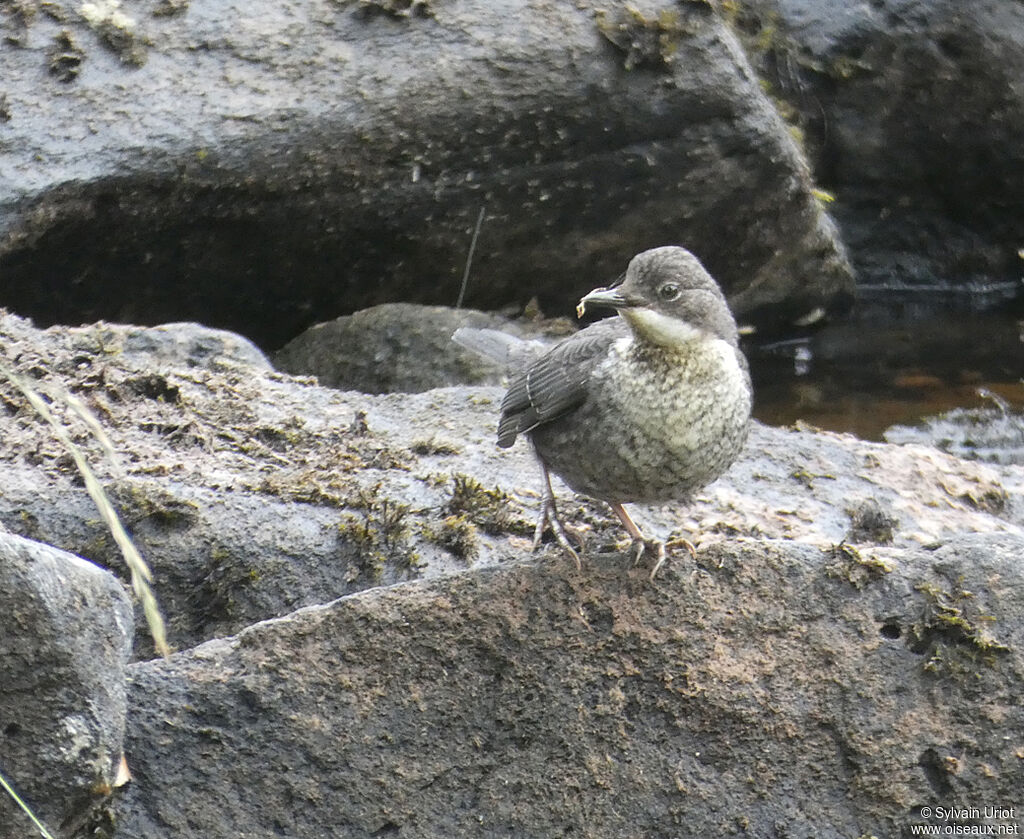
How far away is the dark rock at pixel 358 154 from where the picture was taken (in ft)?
21.3

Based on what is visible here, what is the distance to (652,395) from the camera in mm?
3930

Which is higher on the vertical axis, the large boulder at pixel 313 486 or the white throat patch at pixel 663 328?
the white throat patch at pixel 663 328

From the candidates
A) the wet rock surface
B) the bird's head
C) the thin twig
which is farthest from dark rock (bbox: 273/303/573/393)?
the bird's head

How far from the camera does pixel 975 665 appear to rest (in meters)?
3.54

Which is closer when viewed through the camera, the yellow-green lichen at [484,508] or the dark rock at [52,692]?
the dark rock at [52,692]

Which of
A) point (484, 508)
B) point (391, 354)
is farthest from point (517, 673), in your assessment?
point (391, 354)

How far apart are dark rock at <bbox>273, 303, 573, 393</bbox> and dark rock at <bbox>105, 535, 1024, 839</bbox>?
3.33 meters

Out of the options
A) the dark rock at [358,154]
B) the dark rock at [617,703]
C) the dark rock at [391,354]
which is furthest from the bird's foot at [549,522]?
the dark rock at [358,154]

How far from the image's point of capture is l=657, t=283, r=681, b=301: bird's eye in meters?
4.02

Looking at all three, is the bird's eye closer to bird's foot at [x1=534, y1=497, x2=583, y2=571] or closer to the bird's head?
the bird's head

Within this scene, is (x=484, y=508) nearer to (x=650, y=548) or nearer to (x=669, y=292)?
(x=650, y=548)

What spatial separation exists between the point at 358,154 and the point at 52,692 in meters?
4.65

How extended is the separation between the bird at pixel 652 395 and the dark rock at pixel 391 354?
275cm

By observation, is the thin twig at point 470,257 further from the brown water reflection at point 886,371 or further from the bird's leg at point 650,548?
the bird's leg at point 650,548
